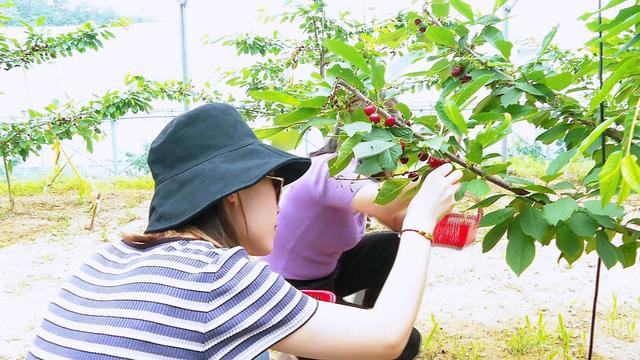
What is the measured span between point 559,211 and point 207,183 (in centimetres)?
59

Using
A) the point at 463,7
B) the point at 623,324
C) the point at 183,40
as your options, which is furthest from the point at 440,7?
the point at 183,40

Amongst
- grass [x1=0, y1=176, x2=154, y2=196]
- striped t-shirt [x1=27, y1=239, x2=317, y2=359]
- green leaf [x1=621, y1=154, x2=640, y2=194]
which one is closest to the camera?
green leaf [x1=621, y1=154, x2=640, y2=194]

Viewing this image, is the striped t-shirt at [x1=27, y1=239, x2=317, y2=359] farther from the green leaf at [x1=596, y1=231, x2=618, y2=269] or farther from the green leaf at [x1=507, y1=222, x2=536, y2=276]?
the green leaf at [x1=596, y1=231, x2=618, y2=269]

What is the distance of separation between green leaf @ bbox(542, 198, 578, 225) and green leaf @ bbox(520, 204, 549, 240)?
0.07 meters

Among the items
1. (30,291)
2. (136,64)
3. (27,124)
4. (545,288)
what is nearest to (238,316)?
(545,288)

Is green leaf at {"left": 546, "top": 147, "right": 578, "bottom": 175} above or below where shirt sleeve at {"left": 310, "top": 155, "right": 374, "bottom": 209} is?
above

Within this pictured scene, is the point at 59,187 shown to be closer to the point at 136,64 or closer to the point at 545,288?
the point at 136,64

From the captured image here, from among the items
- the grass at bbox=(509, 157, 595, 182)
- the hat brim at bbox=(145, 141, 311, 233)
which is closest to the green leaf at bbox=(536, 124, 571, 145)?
the hat brim at bbox=(145, 141, 311, 233)

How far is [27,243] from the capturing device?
3854 millimetres

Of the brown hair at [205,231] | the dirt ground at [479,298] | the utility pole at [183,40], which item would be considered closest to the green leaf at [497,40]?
the brown hair at [205,231]

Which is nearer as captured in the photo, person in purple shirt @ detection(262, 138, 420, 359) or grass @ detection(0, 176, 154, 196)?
person in purple shirt @ detection(262, 138, 420, 359)

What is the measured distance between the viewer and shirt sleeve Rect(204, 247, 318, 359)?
771mm

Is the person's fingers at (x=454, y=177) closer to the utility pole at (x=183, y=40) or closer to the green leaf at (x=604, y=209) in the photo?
the green leaf at (x=604, y=209)

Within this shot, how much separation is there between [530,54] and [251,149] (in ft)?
2.67
